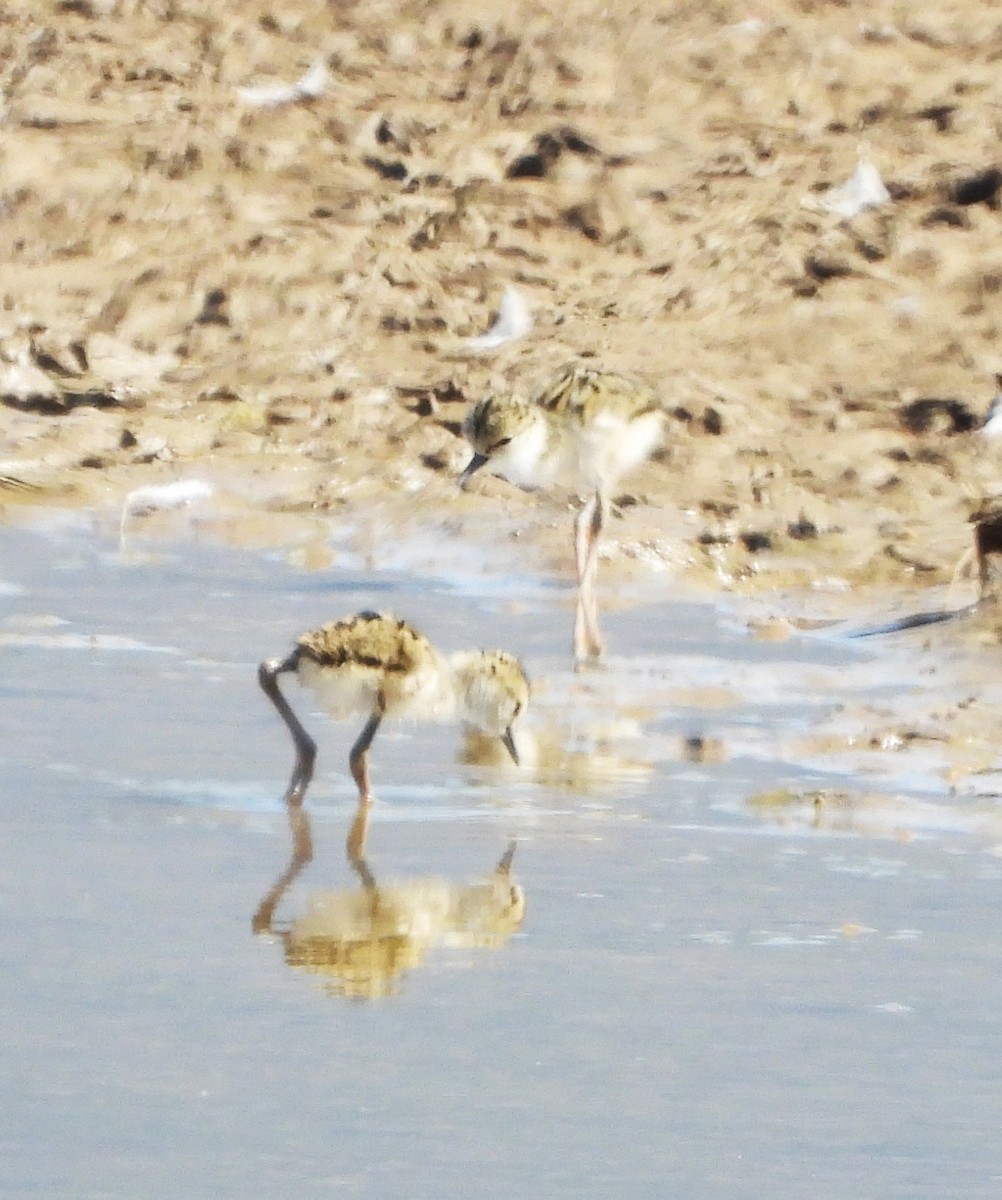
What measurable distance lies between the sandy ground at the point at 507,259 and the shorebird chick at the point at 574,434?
0.28 meters

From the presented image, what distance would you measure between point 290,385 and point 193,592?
3181 mm

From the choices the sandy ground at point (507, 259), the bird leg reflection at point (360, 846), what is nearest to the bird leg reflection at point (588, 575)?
the sandy ground at point (507, 259)

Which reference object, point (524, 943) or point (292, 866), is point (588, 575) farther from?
point (524, 943)

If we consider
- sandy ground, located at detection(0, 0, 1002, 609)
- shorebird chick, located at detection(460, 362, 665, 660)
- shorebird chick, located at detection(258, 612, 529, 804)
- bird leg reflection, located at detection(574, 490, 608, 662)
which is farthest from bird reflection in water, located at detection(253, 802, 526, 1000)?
sandy ground, located at detection(0, 0, 1002, 609)

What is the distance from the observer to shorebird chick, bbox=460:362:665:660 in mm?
9508

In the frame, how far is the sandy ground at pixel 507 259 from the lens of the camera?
10.6 metres

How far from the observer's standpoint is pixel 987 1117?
3.95m

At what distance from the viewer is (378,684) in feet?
21.2

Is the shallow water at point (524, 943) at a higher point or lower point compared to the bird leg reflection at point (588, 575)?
lower

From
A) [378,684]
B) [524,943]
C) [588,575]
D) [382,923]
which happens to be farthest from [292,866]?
[588,575]

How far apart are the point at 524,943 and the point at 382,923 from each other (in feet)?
1.12

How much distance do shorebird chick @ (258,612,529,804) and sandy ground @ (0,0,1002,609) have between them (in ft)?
9.33

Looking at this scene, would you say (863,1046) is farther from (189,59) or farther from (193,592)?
(189,59)

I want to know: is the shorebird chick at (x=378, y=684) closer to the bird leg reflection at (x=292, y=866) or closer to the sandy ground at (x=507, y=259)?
the bird leg reflection at (x=292, y=866)
